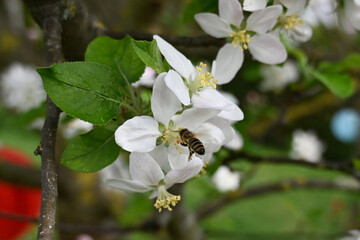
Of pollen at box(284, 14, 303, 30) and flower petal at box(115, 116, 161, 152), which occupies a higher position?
pollen at box(284, 14, 303, 30)

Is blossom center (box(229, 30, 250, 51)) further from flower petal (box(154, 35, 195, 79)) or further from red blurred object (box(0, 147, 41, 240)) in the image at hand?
red blurred object (box(0, 147, 41, 240))

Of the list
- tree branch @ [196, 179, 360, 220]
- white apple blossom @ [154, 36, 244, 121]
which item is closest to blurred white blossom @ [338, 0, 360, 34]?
white apple blossom @ [154, 36, 244, 121]

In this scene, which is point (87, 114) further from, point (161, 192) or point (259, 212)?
point (259, 212)

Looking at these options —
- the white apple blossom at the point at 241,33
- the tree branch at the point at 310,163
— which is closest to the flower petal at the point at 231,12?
the white apple blossom at the point at 241,33

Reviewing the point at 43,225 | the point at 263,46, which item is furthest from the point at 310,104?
the point at 43,225

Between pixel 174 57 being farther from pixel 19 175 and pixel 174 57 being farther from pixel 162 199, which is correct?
pixel 19 175

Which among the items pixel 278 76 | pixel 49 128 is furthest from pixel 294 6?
pixel 278 76
